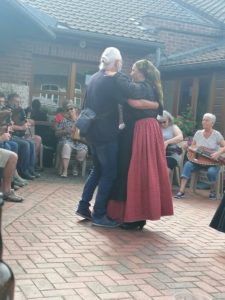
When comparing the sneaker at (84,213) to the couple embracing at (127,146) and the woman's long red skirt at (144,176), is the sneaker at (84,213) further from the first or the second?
the woman's long red skirt at (144,176)

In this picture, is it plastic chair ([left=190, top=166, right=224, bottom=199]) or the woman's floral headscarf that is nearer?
the woman's floral headscarf

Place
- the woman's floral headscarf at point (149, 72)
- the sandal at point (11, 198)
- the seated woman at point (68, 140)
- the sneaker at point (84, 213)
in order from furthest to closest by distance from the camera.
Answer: the seated woman at point (68, 140) → the sandal at point (11, 198) → the sneaker at point (84, 213) → the woman's floral headscarf at point (149, 72)

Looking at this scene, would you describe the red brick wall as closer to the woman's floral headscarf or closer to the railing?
the woman's floral headscarf

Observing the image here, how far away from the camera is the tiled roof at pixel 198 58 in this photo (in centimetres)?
1050

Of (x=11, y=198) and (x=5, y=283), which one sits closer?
(x=5, y=283)

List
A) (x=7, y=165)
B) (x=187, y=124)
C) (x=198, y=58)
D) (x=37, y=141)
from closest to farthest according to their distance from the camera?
(x=7, y=165) → (x=37, y=141) → (x=187, y=124) → (x=198, y=58)

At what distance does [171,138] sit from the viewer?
26.5ft

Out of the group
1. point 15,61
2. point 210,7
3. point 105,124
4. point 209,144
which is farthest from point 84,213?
point 210,7

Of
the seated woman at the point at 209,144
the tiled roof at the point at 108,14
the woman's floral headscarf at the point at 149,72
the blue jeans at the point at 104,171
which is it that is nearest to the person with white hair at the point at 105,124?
the blue jeans at the point at 104,171

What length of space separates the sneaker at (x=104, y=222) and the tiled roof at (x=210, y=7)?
1023cm

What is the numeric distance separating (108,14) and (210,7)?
4.57 m

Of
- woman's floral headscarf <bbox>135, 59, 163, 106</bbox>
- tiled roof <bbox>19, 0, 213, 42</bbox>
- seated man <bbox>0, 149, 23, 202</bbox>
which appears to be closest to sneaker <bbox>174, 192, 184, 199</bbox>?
seated man <bbox>0, 149, 23, 202</bbox>

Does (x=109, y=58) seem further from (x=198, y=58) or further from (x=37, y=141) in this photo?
(x=198, y=58)

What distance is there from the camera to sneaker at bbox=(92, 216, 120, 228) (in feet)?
16.3
